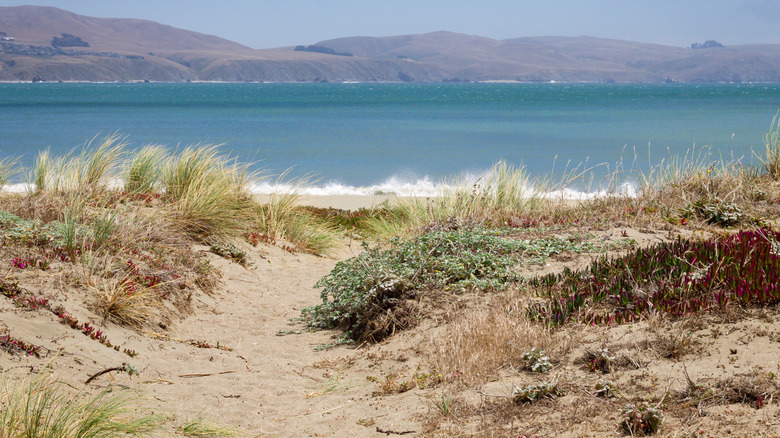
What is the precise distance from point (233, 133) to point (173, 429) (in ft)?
120

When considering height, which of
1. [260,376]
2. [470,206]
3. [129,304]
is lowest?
[260,376]

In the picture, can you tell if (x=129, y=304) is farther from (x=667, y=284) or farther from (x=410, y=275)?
(x=667, y=284)

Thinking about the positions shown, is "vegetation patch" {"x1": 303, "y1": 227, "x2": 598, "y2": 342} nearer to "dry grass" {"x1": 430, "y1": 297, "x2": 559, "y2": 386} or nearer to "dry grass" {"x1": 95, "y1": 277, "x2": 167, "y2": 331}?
"dry grass" {"x1": 430, "y1": 297, "x2": 559, "y2": 386}

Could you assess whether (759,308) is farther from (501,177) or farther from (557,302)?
(501,177)

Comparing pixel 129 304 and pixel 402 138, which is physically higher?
pixel 402 138

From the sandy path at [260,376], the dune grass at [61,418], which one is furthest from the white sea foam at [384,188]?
the dune grass at [61,418]

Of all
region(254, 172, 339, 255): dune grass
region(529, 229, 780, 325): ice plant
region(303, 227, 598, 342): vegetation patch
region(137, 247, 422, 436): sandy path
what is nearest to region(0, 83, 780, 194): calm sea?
region(254, 172, 339, 255): dune grass

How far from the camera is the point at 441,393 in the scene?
4.17m

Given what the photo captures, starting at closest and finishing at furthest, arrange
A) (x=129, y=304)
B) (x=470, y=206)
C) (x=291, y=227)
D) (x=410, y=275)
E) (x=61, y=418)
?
(x=61, y=418)
(x=129, y=304)
(x=410, y=275)
(x=470, y=206)
(x=291, y=227)

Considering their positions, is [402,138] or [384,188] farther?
[402,138]

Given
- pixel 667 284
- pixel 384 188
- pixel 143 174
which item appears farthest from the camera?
pixel 384 188

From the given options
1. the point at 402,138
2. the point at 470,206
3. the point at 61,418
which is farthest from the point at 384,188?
Answer: the point at 61,418

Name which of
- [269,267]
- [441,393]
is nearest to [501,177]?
[269,267]

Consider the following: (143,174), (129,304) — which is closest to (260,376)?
(129,304)
